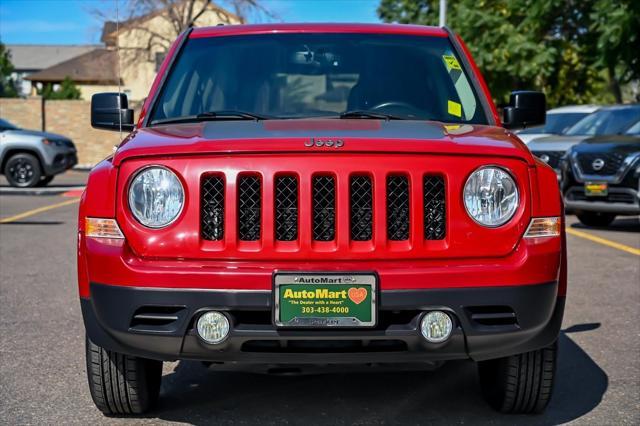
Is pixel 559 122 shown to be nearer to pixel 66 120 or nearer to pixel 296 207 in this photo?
pixel 296 207

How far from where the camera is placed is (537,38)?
27.1 m

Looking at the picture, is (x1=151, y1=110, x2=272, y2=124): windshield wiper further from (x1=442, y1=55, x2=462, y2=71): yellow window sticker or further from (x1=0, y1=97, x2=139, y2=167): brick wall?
(x1=0, y1=97, x2=139, y2=167): brick wall

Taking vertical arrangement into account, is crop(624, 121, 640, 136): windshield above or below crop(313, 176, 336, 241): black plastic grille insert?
below

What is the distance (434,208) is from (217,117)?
1.27m

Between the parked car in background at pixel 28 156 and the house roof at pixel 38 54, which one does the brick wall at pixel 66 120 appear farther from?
the house roof at pixel 38 54

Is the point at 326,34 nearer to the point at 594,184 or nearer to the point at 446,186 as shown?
the point at 446,186

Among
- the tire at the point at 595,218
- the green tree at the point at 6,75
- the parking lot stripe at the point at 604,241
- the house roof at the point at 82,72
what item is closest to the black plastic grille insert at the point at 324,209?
the parking lot stripe at the point at 604,241

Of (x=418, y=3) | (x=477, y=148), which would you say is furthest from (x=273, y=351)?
(x=418, y=3)

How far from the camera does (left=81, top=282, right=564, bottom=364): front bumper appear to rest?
11.5 feet

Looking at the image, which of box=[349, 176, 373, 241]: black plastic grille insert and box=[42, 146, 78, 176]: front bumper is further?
box=[42, 146, 78, 176]: front bumper

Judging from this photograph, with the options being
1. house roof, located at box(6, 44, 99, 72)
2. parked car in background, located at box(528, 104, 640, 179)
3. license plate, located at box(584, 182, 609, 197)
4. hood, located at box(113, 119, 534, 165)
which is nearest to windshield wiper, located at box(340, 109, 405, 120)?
hood, located at box(113, 119, 534, 165)

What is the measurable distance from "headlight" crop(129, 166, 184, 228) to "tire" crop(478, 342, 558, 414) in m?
1.53

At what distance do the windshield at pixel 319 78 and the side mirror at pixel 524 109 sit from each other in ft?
0.90

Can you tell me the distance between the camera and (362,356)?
3.59m
